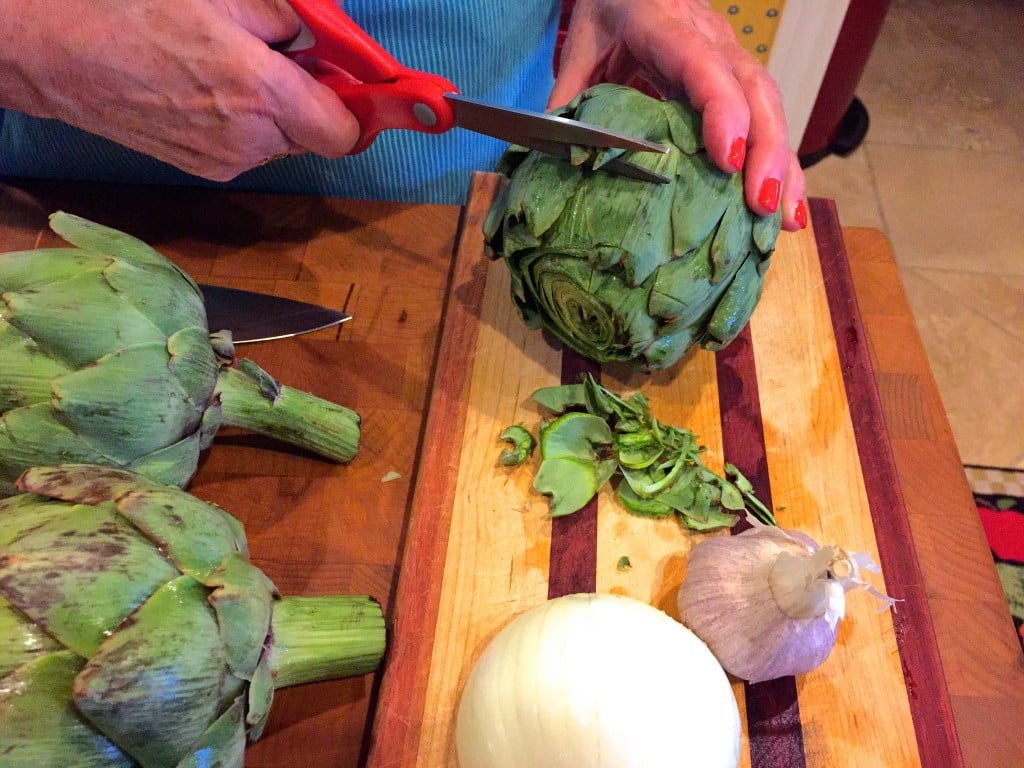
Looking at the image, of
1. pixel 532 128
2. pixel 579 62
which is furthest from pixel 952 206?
pixel 532 128

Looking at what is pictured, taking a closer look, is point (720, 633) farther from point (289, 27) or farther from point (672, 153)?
point (289, 27)

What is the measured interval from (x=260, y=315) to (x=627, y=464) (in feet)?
1.40

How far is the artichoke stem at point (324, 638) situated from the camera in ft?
1.90

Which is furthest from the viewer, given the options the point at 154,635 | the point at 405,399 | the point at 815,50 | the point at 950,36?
the point at 950,36

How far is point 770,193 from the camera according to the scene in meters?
0.67

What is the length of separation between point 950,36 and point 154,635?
253cm

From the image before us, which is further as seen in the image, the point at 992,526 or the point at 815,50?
the point at 815,50

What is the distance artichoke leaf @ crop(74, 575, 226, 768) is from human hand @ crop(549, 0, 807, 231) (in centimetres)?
55

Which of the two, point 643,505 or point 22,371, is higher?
point 22,371

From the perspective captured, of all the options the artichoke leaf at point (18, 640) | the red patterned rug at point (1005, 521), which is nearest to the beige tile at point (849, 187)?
the red patterned rug at point (1005, 521)

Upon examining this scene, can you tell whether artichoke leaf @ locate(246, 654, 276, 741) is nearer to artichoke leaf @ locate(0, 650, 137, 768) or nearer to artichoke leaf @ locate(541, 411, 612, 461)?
artichoke leaf @ locate(0, 650, 137, 768)

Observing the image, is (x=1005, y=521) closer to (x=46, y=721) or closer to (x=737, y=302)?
(x=737, y=302)

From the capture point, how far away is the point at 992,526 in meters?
1.26

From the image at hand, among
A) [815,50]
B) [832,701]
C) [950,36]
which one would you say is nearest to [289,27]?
[832,701]
